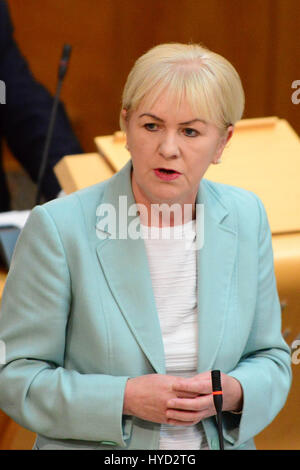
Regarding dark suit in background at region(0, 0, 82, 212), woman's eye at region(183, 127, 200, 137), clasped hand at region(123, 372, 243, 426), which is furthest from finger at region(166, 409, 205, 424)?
dark suit in background at region(0, 0, 82, 212)

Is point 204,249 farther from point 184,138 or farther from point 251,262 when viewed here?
point 184,138

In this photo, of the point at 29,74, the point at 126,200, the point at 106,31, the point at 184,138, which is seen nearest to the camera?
the point at 184,138

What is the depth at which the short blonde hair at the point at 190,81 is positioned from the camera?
1.46 meters

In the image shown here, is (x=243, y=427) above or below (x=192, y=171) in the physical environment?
below

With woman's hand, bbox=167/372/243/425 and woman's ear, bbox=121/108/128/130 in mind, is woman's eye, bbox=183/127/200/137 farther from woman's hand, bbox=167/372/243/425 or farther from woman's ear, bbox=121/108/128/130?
woman's hand, bbox=167/372/243/425

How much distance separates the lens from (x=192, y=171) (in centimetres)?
152

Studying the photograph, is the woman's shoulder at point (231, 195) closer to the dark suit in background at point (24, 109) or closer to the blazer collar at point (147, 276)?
the blazer collar at point (147, 276)

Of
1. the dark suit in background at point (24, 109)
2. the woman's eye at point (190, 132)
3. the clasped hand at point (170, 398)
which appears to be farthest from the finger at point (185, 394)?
the dark suit in background at point (24, 109)

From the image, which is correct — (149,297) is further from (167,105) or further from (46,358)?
(167,105)

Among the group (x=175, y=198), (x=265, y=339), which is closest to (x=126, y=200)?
(x=175, y=198)

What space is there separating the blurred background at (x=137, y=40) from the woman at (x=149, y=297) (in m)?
1.87

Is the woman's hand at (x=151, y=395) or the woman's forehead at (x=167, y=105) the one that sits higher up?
the woman's forehead at (x=167, y=105)

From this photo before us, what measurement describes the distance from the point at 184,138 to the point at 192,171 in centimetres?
6

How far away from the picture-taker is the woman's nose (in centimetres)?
147
